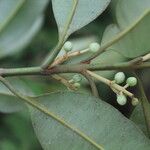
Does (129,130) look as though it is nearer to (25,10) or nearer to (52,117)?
(52,117)

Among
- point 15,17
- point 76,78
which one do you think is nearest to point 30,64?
point 15,17

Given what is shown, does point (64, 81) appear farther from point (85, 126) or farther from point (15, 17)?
point (15, 17)

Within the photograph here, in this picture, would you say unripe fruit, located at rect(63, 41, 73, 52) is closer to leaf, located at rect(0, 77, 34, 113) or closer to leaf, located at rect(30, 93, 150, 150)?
leaf, located at rect(30, 93, 150, 150)

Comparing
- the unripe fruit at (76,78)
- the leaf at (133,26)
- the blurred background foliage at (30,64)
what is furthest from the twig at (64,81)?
the blurred background foliage at (30,64)

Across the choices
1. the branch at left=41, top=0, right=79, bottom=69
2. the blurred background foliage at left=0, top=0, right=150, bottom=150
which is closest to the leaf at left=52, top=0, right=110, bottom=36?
the branch at left=41, top=0, right=79, bottom=69

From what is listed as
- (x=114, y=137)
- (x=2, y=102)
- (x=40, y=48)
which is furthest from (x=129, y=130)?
(x=40, y=48)

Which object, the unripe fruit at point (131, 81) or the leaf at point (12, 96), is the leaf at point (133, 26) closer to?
the unripe fruit at point (131, 81)
